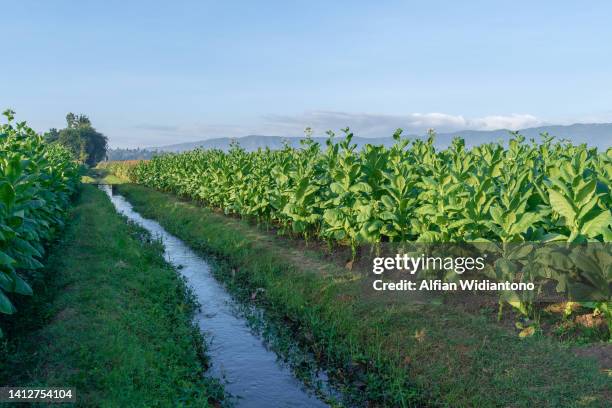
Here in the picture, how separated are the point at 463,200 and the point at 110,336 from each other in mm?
6041

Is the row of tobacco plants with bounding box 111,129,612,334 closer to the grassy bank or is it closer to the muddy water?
the muddy water

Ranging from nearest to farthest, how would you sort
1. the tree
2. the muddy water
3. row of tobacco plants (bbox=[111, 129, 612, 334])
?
the muddy water → row of tobacco plants (bbox=[111, 129, 612, 334]) → the tree

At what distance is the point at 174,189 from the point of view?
33812 millimetres

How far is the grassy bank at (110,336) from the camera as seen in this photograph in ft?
21.2

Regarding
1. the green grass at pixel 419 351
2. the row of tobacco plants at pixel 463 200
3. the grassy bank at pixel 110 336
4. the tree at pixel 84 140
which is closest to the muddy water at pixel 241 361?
the grassy bank at pixel 110 336

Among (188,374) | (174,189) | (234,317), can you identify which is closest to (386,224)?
(234,317)

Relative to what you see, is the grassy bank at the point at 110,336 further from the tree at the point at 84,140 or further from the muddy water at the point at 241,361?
the tree at the point at 84,140

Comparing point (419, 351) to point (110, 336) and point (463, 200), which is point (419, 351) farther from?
point (110, 336)

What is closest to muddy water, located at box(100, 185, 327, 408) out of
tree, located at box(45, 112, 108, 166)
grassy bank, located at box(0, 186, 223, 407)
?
grassy bank, located at box(0, 186, 223, 407)

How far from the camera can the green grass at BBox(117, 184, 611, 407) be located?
21.0 ft

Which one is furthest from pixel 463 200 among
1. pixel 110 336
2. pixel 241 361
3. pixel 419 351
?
pixel 110 336

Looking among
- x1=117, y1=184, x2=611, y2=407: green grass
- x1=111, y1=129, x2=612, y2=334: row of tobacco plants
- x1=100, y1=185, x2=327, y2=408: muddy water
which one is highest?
x1=111, y1=129, x2=612, y2=334: row of tobacco plants

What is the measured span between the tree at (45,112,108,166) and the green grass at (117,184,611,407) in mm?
88712

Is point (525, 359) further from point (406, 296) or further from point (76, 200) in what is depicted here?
point (76, 200)
